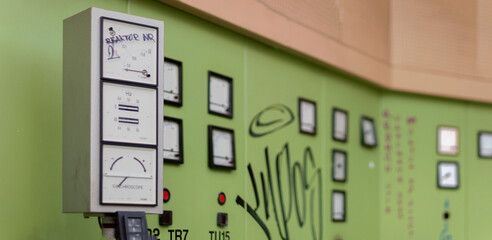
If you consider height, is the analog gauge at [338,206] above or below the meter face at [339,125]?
below

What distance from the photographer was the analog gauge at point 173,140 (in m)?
4.65

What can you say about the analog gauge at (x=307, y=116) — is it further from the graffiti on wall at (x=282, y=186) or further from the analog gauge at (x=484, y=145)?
the analog gauge at (x=484, y=145)

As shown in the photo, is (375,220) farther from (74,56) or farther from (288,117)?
(74,56)

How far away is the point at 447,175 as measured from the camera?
7.63 meters

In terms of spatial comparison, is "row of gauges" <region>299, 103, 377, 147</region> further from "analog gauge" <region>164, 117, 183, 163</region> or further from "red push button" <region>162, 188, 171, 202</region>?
→ "red push button" <region>162, 188, 171, 202</region>

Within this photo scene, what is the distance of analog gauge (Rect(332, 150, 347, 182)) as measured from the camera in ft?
21.8

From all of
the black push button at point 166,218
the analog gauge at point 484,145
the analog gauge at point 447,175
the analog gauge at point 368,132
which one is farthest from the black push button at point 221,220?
the analog gauge at point 484,145

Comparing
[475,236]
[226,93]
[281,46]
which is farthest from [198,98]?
[475,236]

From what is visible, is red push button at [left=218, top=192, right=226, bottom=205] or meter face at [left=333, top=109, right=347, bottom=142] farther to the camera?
meter face at [left=333, top=109, right=347, bottom=142]

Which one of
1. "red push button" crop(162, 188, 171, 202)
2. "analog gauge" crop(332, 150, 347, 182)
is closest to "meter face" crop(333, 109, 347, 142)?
"analog gauge" crop(332, 150, 347, 182)

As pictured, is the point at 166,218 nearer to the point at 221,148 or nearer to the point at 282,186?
the point at 221,148

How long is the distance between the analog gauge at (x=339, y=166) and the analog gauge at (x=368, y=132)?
0.40 m

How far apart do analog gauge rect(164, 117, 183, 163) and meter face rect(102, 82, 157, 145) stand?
856mm

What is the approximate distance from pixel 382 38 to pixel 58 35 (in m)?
4.03
